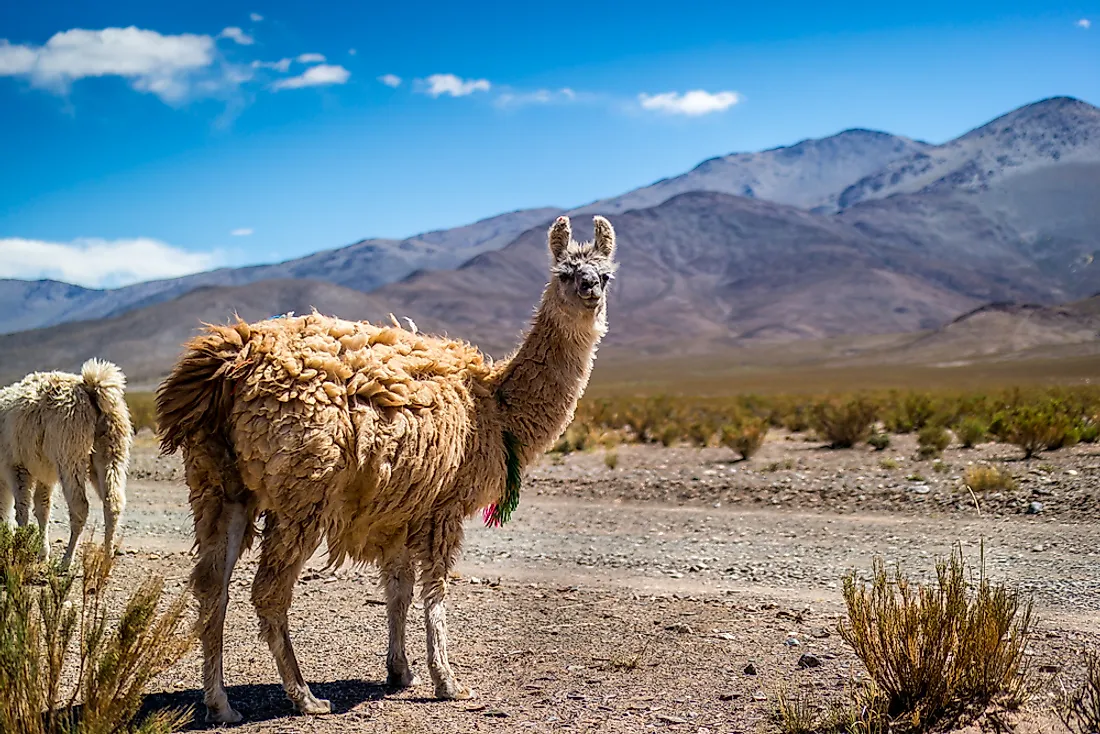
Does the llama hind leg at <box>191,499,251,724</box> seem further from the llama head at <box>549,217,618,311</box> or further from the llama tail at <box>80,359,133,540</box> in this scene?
the llama tail at <box>80,359,133,540</box>

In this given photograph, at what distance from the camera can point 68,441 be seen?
989 cm

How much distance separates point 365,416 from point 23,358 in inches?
5914

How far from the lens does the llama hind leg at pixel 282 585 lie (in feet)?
20.2

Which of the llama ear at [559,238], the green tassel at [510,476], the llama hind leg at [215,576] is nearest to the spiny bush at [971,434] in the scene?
the llama ear at [559,238]

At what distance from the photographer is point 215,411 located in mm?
6195

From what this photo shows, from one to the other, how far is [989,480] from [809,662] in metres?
9.37

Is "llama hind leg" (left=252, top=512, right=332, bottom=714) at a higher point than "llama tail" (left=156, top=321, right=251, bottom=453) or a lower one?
lower

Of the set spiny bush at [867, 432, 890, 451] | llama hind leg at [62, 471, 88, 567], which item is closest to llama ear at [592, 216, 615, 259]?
llama hind leg at [62, 471, 88, 567]

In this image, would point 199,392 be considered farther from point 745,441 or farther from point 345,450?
point 745,441

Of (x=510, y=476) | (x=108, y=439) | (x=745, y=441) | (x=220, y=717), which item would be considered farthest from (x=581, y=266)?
(x=745, y=441)

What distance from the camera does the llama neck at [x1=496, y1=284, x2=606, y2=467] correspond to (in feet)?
24.9

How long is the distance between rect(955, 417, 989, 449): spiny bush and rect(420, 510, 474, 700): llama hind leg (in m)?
16.9

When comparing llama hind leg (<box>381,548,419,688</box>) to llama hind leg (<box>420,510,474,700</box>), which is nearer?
llama hind leg (<box>420,510,474,700</box>)

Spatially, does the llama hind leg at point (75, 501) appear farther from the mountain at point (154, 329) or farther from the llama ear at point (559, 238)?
the mountain at point (154, 329)
